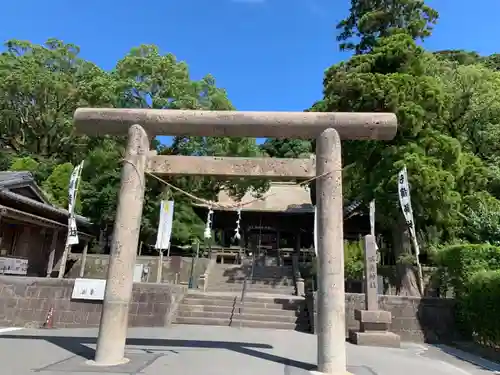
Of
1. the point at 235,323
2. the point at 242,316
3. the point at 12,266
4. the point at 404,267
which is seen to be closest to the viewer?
the point at 235,323

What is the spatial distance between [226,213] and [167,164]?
2080 centimetres

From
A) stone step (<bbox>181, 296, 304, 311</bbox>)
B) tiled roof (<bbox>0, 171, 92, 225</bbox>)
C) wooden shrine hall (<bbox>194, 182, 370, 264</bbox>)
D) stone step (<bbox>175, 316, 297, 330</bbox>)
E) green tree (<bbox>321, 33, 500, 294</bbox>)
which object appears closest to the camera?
stone step (<bbox>175, 316, 297, 330</bbox>)

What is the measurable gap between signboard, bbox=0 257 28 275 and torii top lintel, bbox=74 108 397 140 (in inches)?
409

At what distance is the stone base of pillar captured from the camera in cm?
852

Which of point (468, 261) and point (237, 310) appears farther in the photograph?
point (237, 310)

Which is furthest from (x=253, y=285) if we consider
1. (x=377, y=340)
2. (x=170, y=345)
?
(x=170, y=345)

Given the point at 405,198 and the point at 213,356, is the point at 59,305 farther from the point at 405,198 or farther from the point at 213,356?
the point at 405,198

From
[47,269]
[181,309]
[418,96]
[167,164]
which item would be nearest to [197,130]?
[167,164]

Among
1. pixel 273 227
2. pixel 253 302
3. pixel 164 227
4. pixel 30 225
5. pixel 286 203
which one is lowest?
pixel 253 302

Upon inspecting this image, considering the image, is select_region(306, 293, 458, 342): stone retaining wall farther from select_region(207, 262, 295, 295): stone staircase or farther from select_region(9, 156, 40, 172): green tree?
select_region(9, 156, 40, 172): green tree

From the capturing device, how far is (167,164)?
6383 mm

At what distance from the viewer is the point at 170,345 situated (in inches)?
277

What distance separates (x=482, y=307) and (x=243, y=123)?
21.8 feet

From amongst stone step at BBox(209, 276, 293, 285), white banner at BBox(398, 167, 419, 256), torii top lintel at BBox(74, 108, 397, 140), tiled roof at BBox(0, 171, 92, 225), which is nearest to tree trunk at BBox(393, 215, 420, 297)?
white banner at BBox(398, 167, 419, 256)
